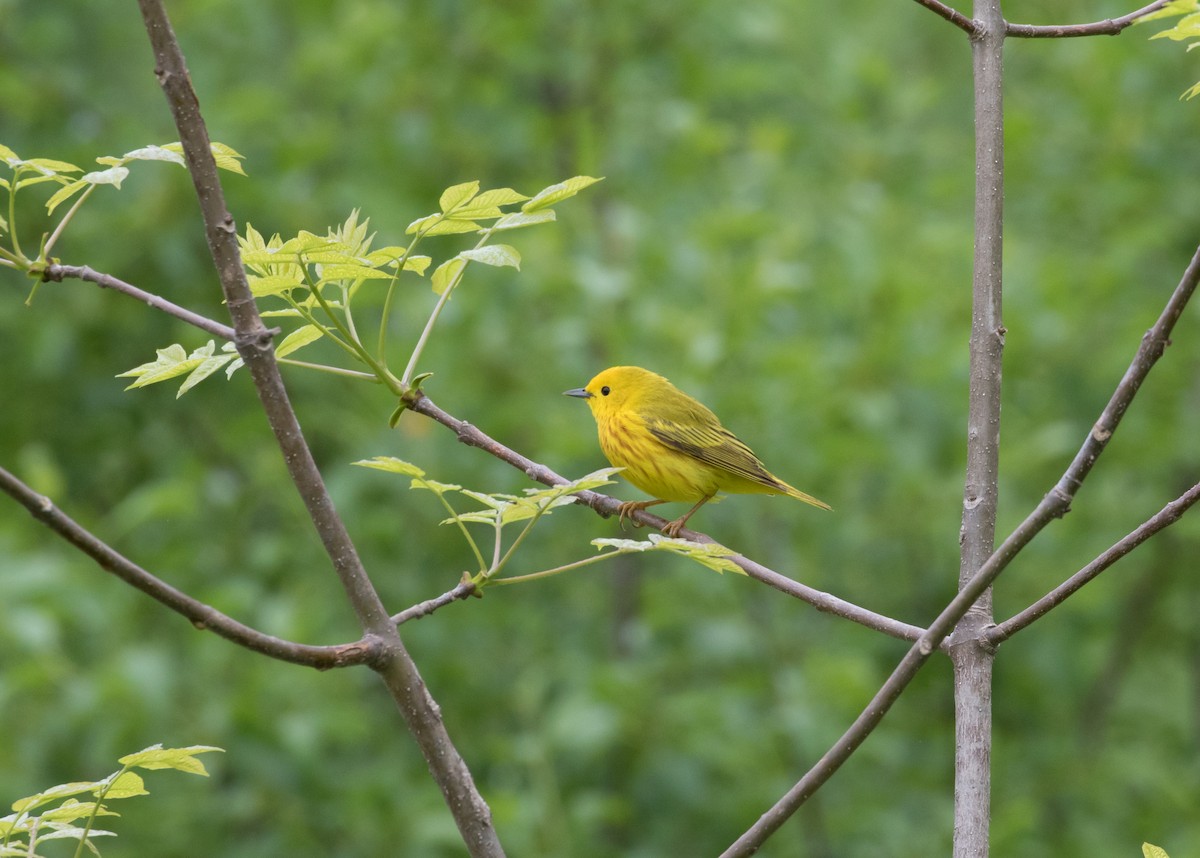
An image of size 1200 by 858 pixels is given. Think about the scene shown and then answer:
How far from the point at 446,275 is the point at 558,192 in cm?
38

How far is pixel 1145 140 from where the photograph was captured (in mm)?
7145

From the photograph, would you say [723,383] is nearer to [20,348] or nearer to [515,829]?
[515,829]

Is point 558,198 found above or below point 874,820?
above

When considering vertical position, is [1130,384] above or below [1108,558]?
above

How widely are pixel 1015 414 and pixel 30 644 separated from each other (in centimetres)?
454

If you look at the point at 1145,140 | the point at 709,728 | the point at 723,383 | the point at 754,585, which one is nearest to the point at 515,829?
the point at 709,728

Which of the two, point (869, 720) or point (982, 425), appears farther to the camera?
point (982, 425)

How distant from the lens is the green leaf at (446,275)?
2180mm

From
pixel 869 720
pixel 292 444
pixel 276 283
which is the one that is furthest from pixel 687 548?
pixel 276 283

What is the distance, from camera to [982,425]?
2.07 m

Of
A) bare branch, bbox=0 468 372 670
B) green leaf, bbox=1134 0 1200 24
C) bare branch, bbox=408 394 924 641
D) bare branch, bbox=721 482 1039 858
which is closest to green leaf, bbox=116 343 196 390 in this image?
bare branch, bbox=408 394 924 641

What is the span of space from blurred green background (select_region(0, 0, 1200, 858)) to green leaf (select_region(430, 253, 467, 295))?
2.80 metres

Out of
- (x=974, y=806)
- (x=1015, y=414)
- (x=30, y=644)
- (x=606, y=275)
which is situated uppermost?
(x=606, y=275)

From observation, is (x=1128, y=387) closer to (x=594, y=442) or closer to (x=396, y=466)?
(x=396, y=466)
